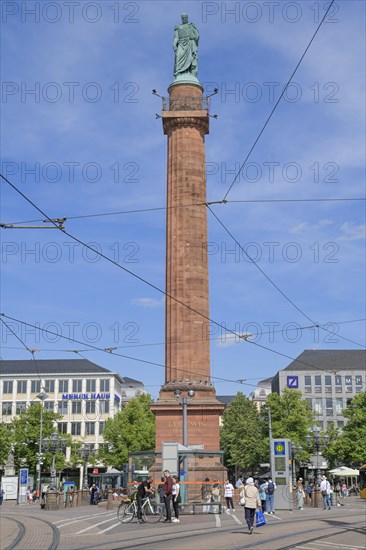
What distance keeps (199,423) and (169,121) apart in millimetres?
19514

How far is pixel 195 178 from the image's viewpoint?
45031 millimetres

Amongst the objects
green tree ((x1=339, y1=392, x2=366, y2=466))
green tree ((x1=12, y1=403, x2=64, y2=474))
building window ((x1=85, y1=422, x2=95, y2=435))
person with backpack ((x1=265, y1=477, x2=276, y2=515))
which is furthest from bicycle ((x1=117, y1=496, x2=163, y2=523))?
building window ((x1=85, y1=422, x2=95, y2=435))

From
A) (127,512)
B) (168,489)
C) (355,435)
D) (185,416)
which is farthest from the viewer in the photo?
(355,435)

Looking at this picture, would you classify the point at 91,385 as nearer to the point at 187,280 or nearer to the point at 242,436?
the point at 242,436

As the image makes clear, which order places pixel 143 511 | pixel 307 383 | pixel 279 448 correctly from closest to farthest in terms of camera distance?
pixel 143 511, pixel 279 448, pixel 307 383

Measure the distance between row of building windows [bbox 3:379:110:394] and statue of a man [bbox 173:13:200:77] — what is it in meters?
68.4

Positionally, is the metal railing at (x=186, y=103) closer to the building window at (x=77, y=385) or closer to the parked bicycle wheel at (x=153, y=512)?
the parked bicycle wheel at (x=153, y=512)

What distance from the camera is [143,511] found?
85.0ft

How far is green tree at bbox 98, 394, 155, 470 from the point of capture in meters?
77.8

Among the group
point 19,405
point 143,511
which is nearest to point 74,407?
point 19,405

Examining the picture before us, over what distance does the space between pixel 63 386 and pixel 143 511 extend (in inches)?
3315

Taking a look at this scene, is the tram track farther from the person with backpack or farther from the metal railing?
the metal railing

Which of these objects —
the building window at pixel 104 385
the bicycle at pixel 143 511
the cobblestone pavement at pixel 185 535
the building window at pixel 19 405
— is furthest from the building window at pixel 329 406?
the cobblestone pavement at pixel 185 535

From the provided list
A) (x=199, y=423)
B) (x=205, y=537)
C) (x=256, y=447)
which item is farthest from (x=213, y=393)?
(x=256, y=447)
